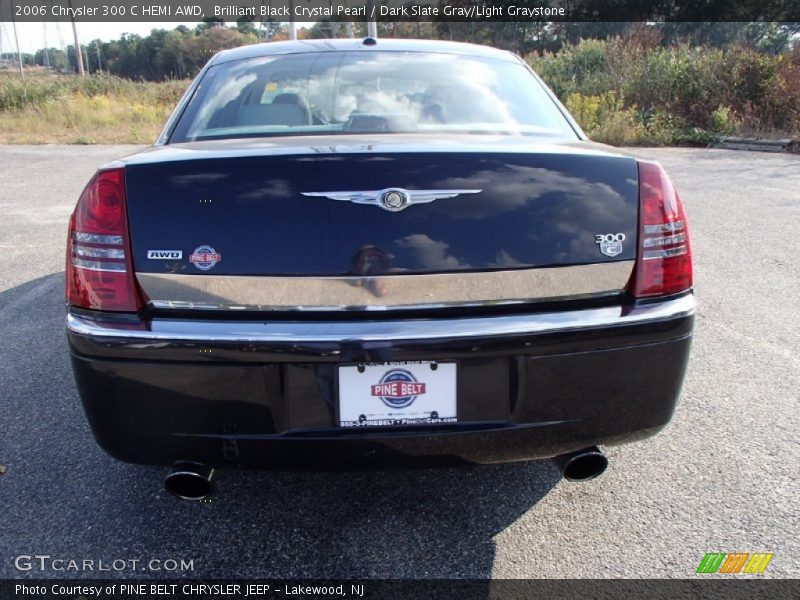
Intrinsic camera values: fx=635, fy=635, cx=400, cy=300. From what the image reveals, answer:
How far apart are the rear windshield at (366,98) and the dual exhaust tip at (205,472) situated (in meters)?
1.14

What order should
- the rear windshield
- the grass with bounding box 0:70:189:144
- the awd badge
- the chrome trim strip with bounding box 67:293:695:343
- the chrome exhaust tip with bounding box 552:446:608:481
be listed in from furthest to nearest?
the grass with bounding box 0:70:189:144, the rear windshield, the chrome exhaust tip with bounding box 552:446:608:481, the awd badge, the chrome trim strip with bounding box 67:293:695:343

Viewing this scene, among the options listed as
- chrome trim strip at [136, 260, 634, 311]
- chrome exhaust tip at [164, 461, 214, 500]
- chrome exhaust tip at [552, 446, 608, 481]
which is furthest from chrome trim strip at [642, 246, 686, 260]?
chrome exhaust tip at [164, 461, 214, 500]

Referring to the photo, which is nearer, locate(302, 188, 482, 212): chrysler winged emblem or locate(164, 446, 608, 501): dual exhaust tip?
locate(302, 188, 482, 212): chrysler winged emblem

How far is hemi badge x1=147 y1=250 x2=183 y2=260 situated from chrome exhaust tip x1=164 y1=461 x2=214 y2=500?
1.91 feet

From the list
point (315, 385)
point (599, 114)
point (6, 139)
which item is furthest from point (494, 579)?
point (6, 139)

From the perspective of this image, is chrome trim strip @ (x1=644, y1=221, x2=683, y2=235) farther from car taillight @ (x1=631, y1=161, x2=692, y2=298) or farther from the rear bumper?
the rear bumper

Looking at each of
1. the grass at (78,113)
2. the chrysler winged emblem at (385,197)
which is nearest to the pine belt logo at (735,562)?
the chrysler winged emblem at (385,197)

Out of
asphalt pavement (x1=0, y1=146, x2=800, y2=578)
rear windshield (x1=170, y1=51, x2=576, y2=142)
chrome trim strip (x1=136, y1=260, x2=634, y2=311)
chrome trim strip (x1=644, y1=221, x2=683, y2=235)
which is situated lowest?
asphalt pavement (x1=0, y1=146, x2=800, y2=578)

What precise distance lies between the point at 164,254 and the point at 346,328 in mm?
516

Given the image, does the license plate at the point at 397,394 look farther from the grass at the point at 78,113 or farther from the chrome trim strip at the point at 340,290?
the grass at the point at 78,113

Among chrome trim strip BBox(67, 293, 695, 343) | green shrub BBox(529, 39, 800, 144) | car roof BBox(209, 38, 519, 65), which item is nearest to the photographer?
chrome trim strip BBox(67, 293, 695, 343)

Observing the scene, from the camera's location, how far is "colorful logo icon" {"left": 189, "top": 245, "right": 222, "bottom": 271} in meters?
1.65

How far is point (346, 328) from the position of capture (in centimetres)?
165

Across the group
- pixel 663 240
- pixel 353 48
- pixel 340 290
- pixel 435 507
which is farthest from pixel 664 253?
pixel 353 48
